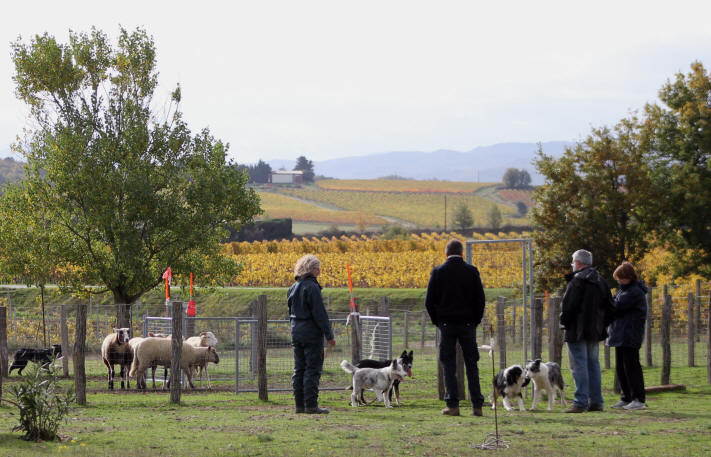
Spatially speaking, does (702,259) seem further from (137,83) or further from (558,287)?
(137,83)

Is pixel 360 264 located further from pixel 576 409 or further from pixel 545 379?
pixel 576 409

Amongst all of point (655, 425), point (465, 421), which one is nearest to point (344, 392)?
point (465, 421)

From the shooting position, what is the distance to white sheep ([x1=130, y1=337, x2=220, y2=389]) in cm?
1828

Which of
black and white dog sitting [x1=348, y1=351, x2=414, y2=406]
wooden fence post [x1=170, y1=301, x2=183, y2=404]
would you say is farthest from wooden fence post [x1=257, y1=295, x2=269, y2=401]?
black and white dog sitting [x1=348, y1=351, x2=414, y2=406]

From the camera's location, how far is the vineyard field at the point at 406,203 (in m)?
146

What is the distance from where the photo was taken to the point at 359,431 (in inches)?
413

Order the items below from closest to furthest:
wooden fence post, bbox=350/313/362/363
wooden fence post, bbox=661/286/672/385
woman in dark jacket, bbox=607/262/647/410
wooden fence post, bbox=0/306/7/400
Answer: woman in dark jacket, bbox=607/262/647/410
wooden fence post, bbox=350/313/362/363
wooden fence post, bbox=661/286/672/385
wooden fence post, bbox=0/306/7/400

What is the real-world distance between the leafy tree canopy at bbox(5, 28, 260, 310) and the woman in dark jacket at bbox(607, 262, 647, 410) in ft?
62.3

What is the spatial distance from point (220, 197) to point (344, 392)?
14.8 m

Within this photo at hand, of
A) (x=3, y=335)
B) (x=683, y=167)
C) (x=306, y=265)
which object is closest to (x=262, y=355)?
(x=306, y=265)

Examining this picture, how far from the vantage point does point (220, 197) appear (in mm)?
31016

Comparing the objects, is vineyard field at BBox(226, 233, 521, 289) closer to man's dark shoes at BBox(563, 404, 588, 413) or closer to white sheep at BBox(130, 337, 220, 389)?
white sheep at BBox(130, 337, 220, 389)

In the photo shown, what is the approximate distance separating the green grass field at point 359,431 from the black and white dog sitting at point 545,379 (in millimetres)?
314

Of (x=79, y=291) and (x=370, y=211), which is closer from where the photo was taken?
(x=79, y=291)
